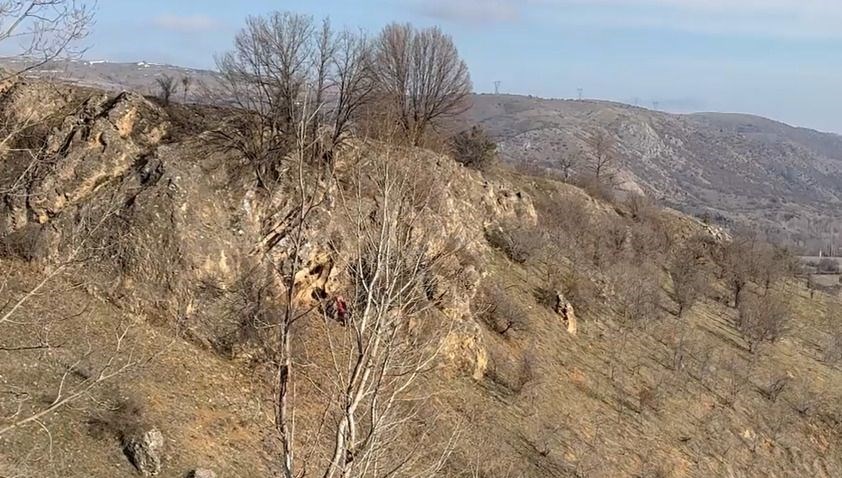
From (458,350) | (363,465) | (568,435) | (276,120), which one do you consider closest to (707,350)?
(568,435)

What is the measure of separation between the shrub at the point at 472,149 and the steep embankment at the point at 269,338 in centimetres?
491

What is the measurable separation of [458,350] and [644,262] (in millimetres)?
17301

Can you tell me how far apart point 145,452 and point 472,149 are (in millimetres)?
22825

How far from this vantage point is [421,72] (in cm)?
2841

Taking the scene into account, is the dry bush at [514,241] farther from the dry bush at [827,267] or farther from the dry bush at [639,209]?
the dry bush at [827,267]

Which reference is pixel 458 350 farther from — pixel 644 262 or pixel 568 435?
pixel 644 262

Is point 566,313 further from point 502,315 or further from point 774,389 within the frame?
point 774,389

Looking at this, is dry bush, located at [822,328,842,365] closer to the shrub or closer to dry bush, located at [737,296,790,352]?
dry bush, located at [737,296,790,352]

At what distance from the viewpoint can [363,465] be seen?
16.9 feet

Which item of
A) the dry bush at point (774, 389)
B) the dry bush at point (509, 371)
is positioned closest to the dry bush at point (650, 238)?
the dry bush at point (774, 389)

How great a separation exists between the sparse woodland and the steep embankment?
2.4 inches

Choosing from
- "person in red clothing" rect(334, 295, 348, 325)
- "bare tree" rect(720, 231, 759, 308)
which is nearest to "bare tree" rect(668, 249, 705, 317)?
"bare tree" rect(720, 231, 759, 308)

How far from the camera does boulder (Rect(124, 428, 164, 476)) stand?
12.0 m

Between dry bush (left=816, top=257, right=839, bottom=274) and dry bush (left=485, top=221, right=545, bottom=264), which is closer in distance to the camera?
dry bush (left=485, top=221, right=545, bottom=264)
